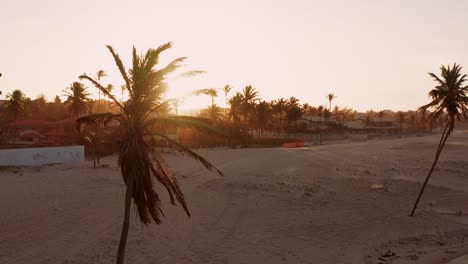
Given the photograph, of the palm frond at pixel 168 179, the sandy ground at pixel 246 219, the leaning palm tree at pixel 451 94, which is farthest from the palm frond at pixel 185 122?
the leaning palm tree at pixel 451 94

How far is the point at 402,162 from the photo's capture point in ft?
191

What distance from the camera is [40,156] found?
44875 mm

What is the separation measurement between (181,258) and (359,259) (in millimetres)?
9925

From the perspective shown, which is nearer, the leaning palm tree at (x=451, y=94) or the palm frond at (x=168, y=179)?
the palm frond at (x=168, y=179)

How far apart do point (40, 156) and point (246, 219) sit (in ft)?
91.0

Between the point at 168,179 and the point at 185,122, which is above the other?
the point at 185,122

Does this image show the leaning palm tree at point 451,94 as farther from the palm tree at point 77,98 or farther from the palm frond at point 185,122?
the palm tree at point 77,98

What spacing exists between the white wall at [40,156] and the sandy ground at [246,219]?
1.96m

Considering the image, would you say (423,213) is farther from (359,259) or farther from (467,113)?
(359,259)

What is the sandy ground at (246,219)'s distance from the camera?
2278cm

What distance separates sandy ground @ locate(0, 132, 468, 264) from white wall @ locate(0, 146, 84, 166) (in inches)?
77.2

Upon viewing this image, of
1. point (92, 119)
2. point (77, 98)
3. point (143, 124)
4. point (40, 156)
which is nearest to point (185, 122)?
point (143, 124)

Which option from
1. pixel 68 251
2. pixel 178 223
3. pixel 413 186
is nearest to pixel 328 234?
pixel 178 223

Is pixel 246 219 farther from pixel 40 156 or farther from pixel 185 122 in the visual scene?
pixel 40 156
